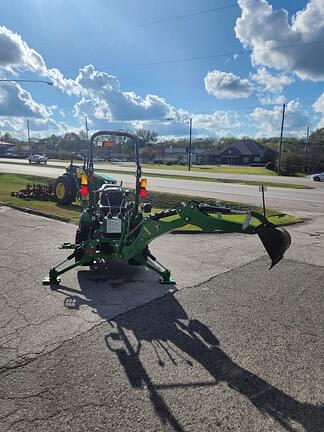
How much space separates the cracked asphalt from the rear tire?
7663 mm

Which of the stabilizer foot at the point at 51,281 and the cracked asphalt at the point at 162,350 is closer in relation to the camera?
the cracked asphalt at the point at 162,350

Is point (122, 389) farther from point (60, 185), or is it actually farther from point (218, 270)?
point (60, 185)

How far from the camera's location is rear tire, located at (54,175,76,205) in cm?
1410

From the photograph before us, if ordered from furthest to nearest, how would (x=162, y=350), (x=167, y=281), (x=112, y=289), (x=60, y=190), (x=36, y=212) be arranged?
(x=60, y=190), (x=36, y=212), (x=167, y=281), (x=112, y=289), (x=162, y=350)

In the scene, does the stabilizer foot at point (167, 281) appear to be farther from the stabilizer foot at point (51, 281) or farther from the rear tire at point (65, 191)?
the rear tire at point (65, 191)

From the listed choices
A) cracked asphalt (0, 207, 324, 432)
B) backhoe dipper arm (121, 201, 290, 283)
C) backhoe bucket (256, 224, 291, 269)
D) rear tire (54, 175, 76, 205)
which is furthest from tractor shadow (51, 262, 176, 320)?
rear tire (54, 175, 76, 205)

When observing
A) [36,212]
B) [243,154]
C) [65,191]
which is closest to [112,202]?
[36,212]

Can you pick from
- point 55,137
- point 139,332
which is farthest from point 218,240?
point 55,137

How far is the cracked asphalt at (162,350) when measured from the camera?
2797 mm

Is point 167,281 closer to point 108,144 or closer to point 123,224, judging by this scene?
point 123,224

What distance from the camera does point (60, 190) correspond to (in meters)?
14.4

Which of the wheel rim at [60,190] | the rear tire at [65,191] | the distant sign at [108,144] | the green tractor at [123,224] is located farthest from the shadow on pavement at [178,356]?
the wheel rim at [60,190]

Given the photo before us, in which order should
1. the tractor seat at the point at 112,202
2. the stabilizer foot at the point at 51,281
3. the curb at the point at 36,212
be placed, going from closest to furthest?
1. the stabilizer foot at the point at 51,281
2. the tractor seat at the point at 112,202
3. the curb at the point at 36,212

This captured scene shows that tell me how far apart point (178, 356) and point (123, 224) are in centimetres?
259
